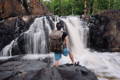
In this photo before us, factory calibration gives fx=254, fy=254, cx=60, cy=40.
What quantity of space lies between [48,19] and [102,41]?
3.98 metres

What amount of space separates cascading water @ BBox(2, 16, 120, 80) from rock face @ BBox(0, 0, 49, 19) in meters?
2.88

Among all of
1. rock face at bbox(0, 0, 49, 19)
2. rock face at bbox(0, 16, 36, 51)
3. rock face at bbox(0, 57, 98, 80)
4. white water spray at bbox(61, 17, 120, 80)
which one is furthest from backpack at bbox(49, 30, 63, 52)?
rock face at bbox(0, 0, 49, 19)

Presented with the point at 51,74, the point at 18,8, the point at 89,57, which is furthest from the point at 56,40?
the point at 18,8

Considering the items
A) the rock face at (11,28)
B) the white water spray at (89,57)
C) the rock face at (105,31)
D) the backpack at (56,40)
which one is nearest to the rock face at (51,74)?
the backpack at (56,40)

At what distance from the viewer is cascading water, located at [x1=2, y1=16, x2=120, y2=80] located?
12016mm

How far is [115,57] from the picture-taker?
47.5 feet

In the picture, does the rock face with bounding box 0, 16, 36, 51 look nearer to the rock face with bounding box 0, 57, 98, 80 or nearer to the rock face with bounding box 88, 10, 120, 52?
the rock face with bounding box 88, 10, 120, 52

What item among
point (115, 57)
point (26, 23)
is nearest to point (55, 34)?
point (115, 57)

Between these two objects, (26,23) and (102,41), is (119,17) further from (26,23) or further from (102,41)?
(26,23)

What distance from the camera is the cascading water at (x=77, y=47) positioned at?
12.0 metres

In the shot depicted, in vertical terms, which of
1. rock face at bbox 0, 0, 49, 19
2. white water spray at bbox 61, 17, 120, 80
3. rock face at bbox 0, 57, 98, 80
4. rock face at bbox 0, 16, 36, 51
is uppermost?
rock face at bbox 0, 0, 49, 19

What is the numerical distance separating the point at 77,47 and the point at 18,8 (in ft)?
20.4

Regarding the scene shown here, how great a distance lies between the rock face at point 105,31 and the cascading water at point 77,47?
564mm

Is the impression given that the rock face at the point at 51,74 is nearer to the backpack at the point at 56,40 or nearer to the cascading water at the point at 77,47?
the backpack at the point at 56,40
